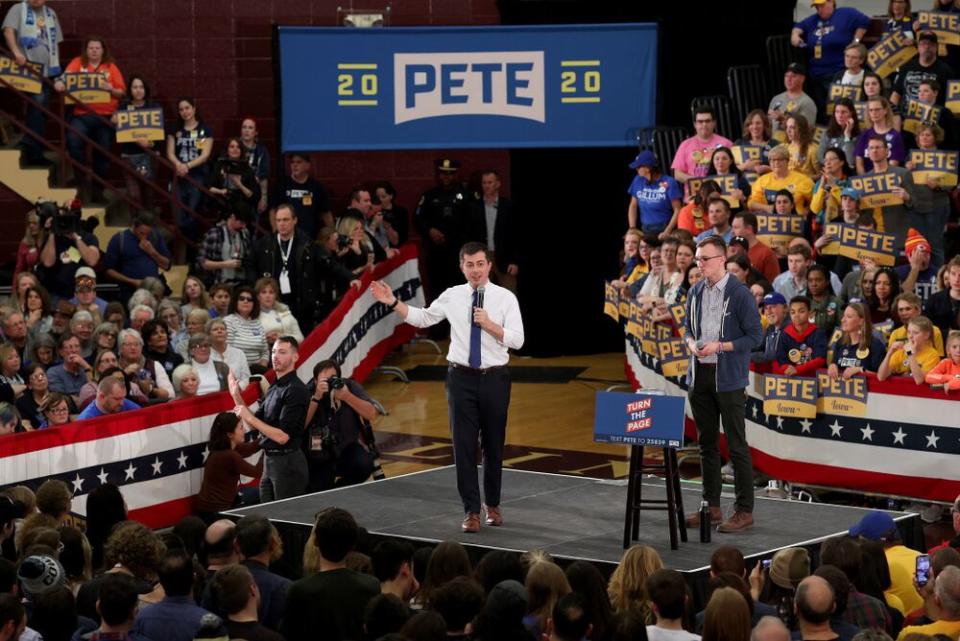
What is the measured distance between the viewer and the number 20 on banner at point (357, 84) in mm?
19859

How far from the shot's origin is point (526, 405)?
18312mm

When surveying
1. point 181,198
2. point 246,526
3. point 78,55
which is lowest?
point 246,526

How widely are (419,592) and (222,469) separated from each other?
449 centimetres

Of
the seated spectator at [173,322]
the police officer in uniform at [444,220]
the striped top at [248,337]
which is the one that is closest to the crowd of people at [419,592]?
the seated spectator at [173,322]

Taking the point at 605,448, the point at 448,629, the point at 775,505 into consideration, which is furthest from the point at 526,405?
the point at 448,629

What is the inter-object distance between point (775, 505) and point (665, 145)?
8.43 meters

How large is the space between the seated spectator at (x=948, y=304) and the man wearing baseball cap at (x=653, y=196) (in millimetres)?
4374

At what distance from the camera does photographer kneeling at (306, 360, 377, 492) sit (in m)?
13.1

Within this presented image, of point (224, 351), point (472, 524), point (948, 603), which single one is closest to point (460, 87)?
point (224, 351)

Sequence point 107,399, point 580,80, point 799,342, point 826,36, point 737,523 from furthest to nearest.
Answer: point 580,80 → point 826,36 → point 799,342 → point 107,399 → point 737,523

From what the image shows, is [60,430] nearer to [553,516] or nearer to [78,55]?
[553,516]

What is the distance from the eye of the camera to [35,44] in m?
20.2

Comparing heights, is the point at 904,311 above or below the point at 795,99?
below

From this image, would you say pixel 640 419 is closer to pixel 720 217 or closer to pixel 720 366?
pixel 720 366
